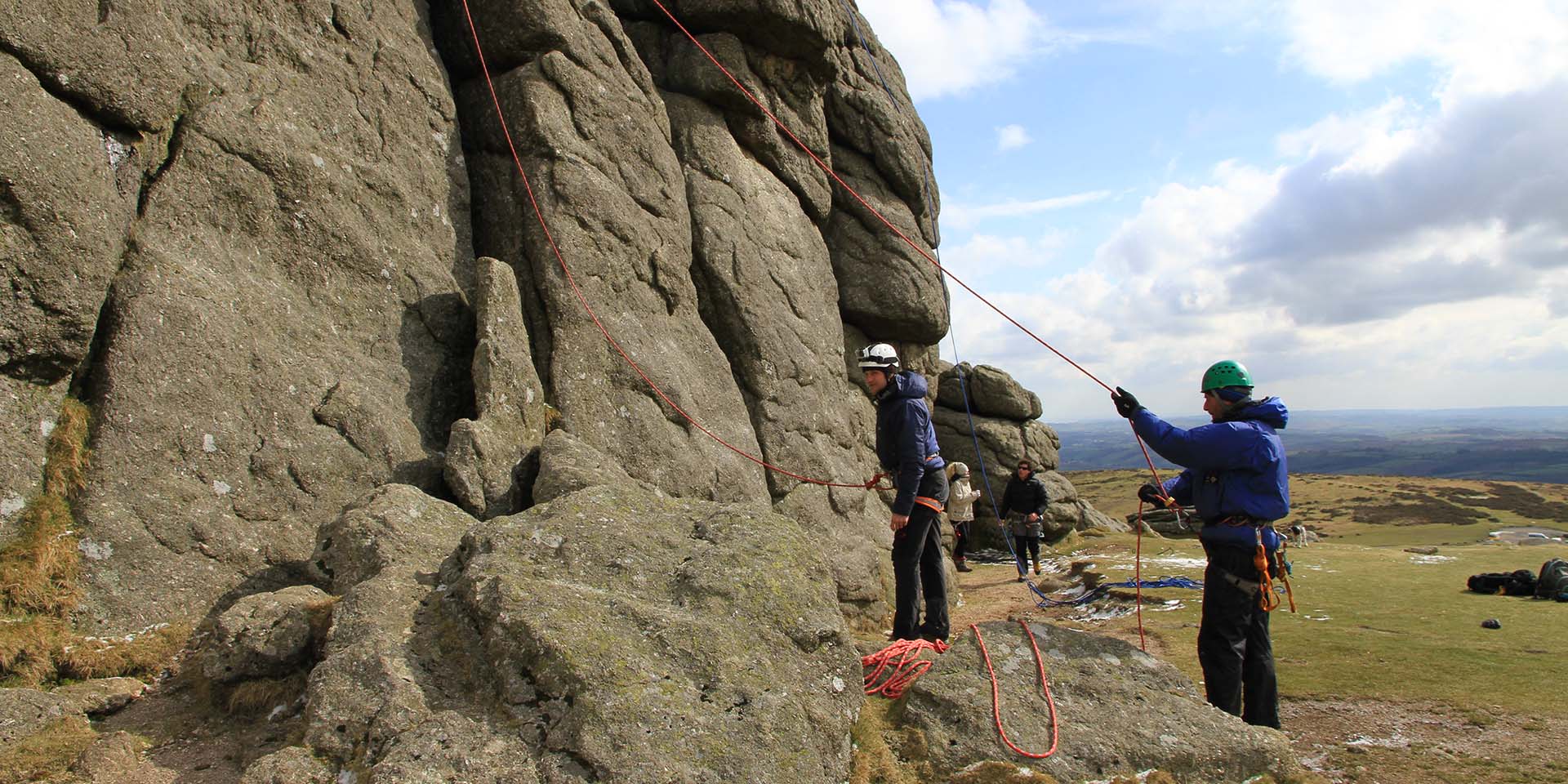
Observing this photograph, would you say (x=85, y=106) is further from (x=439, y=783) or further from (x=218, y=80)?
(x=439, y=783)

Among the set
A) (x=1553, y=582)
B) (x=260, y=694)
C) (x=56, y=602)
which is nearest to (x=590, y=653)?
(x=260, y=694)

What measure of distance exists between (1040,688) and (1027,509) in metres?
17.8

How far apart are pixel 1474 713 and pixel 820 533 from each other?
466 inches

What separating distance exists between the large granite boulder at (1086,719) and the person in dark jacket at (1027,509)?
53.8 ft

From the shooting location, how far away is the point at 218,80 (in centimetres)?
1224

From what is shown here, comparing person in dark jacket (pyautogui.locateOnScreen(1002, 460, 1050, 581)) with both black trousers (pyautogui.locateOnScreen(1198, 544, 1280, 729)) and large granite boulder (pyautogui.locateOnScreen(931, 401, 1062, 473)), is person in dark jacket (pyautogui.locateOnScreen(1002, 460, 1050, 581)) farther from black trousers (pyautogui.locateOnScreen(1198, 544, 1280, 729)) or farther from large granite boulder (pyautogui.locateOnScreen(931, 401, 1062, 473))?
black trousers (pyautogui.locateOnScreen(1198, 544, 1280, 729))

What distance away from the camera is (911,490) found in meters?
10.9

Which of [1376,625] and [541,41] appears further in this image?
[541,41]

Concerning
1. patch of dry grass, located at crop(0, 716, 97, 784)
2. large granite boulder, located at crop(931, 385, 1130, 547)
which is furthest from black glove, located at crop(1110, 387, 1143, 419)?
large granite boulder, located at crop(931, 385, 1130, 547)

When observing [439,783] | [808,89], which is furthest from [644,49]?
[439,783]

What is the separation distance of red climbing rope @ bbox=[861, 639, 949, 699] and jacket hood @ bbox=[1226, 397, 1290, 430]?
415 cm

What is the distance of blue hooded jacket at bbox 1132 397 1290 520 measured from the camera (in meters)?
8.53

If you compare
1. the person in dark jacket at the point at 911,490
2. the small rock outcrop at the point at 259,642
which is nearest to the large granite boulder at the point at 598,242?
the person in dark jacket at the point at 911,490

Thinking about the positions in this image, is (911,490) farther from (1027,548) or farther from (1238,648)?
(1027,548)
